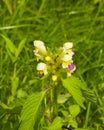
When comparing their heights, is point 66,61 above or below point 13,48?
below

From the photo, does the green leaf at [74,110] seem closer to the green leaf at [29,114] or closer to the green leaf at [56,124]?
the green leaf at [56,124]

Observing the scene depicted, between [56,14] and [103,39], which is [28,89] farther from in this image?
[56,14]

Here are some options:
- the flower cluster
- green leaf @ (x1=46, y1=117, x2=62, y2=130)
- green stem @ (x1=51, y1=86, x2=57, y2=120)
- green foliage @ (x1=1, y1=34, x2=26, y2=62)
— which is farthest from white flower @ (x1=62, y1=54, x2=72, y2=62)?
green foliage @ (x1=1, y1=34, x2=26, y2=62)

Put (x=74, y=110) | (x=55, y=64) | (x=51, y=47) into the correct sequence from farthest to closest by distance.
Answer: (x=51, y=47), (x=74, y=110), (x=55, y=64)

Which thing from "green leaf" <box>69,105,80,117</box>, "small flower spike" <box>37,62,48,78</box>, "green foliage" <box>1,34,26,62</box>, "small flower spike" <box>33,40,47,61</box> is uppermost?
"green foliage" <box>1,34,26,62</box>

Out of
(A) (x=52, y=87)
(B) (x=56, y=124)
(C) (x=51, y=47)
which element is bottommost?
(B) (x=56, y=124)

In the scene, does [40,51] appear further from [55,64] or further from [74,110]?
[74,110]

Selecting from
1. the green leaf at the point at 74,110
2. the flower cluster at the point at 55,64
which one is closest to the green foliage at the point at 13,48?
the green leaf at the point at 74,110

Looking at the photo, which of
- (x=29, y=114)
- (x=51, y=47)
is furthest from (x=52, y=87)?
(x=51, y=47)

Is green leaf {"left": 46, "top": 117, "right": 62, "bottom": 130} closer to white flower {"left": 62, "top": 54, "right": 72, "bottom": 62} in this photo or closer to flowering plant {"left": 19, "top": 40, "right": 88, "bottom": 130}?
flowering plant {"left": 19, "top": 40, "right": 88, "bottom": 130}

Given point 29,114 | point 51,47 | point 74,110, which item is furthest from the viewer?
point 51,47
